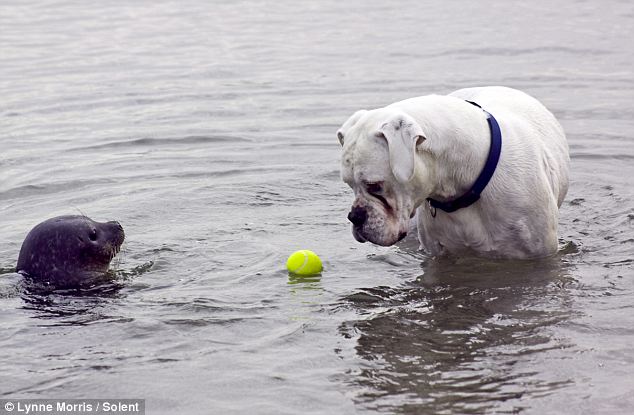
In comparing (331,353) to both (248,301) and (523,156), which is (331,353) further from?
(523,156)

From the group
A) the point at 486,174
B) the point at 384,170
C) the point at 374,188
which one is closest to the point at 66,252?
the point at 374,188

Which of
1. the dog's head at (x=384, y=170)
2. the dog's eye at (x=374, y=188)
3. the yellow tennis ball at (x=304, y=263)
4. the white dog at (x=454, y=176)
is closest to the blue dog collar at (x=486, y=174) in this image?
the white dog at (x=454, y=176)

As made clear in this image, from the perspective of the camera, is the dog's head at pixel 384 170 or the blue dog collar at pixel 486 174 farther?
the blue dog collar at pixel 486 174

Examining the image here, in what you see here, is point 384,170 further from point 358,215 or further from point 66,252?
point 66,252

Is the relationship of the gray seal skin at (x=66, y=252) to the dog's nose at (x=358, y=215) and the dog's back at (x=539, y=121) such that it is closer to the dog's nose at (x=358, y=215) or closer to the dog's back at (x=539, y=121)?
the dog's nose at (x=358, y=215)

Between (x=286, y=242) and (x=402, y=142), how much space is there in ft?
7.59

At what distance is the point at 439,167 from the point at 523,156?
63cm

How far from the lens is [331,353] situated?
5.91 meters

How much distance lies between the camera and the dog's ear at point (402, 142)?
6.14m

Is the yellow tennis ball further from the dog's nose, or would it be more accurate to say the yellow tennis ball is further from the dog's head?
the dog's nose

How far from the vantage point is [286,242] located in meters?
8.23

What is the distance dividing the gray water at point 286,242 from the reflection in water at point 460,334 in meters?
0.02

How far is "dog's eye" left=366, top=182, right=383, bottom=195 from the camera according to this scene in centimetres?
634

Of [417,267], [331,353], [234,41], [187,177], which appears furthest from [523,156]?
[234,41]
